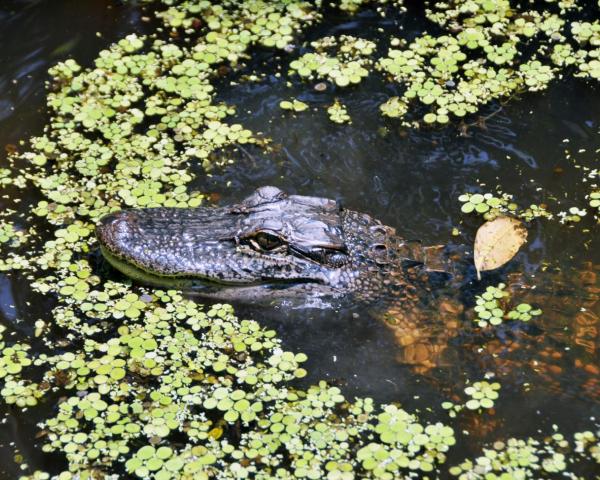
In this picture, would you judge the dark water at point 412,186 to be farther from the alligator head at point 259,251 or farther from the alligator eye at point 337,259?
the alligator eye at point 337,259

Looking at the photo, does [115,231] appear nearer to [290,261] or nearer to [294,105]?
[290,261]

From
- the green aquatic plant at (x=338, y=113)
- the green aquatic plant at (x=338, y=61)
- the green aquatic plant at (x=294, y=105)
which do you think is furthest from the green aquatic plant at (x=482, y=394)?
the green aquatic plant at (x=338, y=61)

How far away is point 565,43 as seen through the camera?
7.45 meters

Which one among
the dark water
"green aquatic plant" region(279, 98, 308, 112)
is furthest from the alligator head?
"green aquatic plant" region(279, 98, 308, 112)

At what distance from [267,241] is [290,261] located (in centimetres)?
20

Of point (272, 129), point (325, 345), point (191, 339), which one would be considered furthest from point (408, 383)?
point (272, 129)

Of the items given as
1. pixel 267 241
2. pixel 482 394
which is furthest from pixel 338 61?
pixel 482 394

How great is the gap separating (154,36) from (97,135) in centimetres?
129

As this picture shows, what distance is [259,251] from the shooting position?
5.58 meters

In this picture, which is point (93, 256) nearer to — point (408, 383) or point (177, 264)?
point (177, 264)

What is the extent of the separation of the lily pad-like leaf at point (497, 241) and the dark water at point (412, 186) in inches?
2.8

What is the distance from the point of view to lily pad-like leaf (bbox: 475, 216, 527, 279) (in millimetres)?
5887

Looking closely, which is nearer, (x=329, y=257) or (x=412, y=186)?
(x=329, y=257)

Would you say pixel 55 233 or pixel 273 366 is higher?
pixel 55 233
